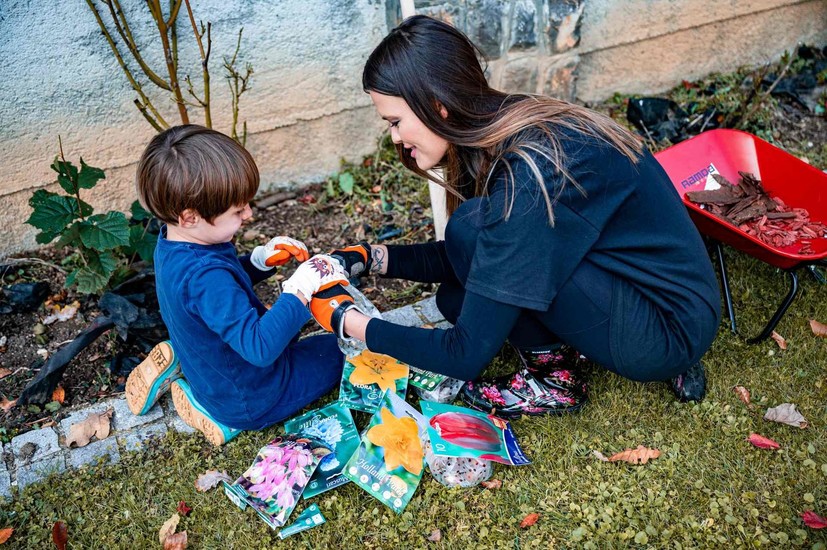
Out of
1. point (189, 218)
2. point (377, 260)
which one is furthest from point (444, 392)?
point (189, 218)

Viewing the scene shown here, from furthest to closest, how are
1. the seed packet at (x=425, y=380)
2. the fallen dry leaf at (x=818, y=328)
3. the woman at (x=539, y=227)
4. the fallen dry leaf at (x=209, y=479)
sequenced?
the fallen dry leaf at (x=818, y=328)
the seed packet at (x=425, y=380)
the fallen dry leaf at (x=209, y=479)
the woman at (x=539, y=227)

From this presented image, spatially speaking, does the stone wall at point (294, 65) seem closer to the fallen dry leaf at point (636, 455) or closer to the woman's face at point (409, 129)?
the woman's face at point (409, 129)

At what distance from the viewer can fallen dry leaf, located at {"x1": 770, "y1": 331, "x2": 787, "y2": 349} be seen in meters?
2.86

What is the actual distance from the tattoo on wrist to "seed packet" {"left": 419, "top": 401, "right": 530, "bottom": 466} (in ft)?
1.81

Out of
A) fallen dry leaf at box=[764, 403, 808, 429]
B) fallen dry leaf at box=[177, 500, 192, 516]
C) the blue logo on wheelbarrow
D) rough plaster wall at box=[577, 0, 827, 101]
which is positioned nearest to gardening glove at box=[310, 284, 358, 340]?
fallen dry leaf at box=[177, 500, 192, 516]

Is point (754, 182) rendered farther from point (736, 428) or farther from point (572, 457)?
point (572, 457)

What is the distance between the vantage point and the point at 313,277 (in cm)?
229

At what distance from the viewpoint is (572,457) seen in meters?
2.47

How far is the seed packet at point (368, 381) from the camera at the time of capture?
2.63 meters

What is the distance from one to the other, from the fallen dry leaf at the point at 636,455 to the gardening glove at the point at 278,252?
4.40 feet

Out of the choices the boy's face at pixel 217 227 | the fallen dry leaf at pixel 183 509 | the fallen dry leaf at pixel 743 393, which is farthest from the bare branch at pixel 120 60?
the fallen dry leaf at pixel 743 393

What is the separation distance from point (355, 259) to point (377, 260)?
5.0 inches

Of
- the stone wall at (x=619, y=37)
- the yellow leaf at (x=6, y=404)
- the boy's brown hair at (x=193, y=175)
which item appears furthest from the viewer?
the stone wall at (x=619, y=37)

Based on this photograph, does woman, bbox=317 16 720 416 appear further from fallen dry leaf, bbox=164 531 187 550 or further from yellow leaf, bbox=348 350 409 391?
fallen dry leaf, bbox=164 531 187 550
